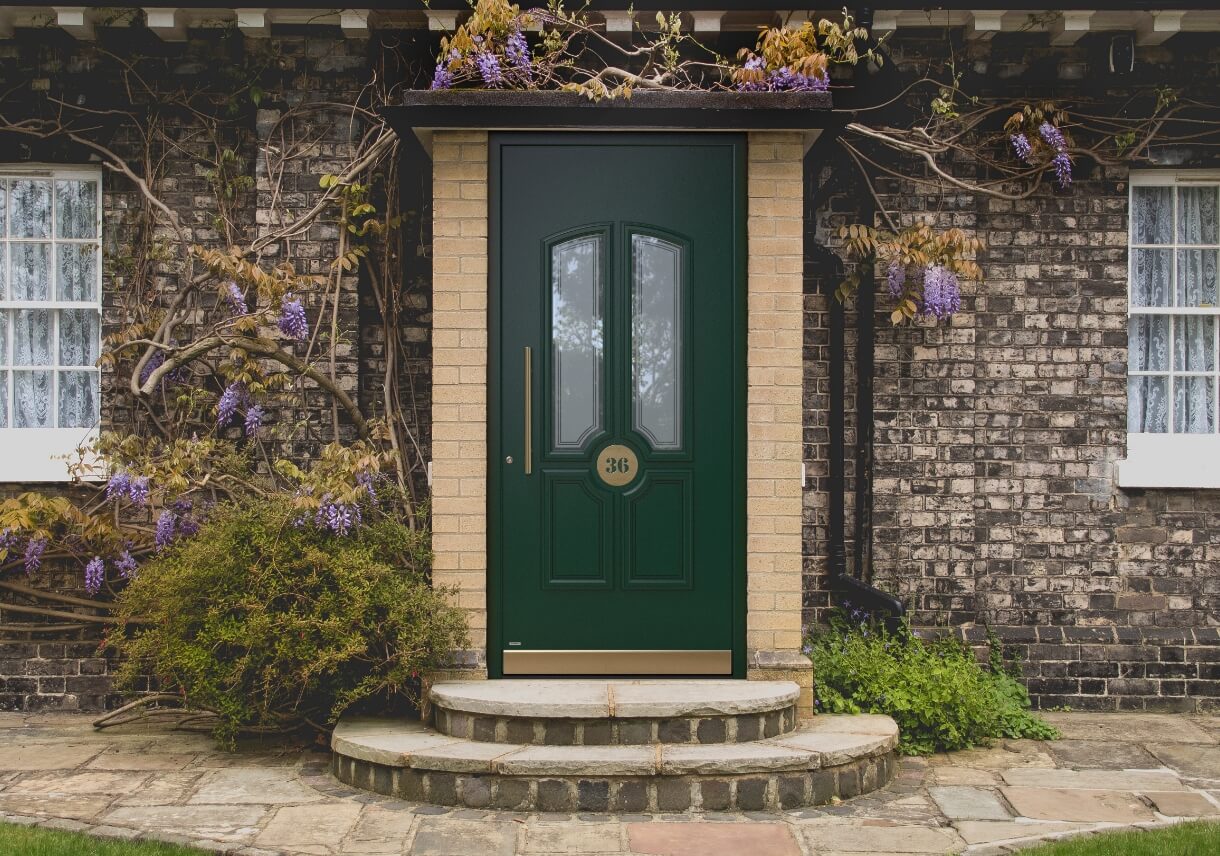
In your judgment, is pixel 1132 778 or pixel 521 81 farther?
pixel 521 81

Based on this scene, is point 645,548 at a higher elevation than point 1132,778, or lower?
higher

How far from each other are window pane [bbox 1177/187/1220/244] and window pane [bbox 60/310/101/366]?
268 inches

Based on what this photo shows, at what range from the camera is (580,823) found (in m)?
5.53

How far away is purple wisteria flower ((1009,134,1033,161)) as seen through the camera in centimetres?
773

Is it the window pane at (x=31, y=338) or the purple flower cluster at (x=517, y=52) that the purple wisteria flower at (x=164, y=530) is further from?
the purple flower cluster at (x=517, y=52)

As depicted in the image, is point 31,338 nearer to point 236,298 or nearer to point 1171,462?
point 236,298

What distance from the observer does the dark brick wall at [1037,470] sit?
786 cm

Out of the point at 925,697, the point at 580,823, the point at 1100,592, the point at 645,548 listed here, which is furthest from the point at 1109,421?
the point at 580,823

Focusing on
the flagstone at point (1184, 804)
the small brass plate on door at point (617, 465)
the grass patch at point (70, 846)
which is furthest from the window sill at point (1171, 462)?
the grass patch at point (70, 846)

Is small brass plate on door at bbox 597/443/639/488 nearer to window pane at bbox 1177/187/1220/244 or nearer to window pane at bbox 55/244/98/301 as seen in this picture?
window pane at bbox 55/244/98/301

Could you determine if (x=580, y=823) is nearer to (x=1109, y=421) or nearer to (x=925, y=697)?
(x=925, y=697)

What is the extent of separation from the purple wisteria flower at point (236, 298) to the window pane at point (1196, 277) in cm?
574

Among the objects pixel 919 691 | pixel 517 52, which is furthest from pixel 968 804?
pixel 517 52

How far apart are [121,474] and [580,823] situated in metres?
3.37
